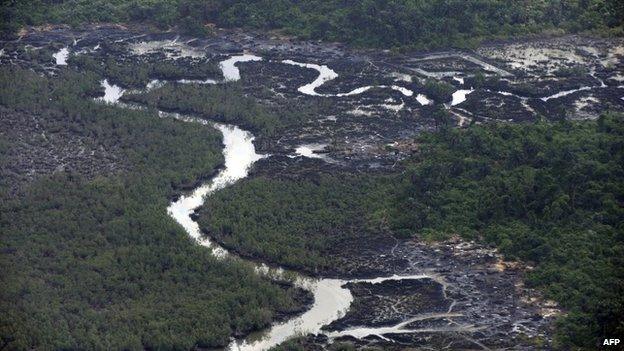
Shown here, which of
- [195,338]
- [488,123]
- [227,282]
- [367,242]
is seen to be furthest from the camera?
[488,123]

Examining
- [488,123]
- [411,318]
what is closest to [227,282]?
[411,318]

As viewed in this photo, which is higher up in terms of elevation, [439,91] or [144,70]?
[439,91]

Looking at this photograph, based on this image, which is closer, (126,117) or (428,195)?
(428,195)

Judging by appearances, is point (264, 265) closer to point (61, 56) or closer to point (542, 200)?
point (542, 200)

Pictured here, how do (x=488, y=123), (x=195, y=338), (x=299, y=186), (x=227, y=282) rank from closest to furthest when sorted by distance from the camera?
(x=195, y=338), (x=227, y=282), (x=299, y=186), (x=488, y=123)

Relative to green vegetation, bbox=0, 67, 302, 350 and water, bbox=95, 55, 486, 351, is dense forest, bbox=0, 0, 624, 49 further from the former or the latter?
green vegetation, bbox=0, 67, 302, 350

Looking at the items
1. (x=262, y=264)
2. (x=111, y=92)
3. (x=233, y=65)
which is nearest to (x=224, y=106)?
(x=233, y=65)

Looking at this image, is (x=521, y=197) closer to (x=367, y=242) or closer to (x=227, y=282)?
(x=367, y=242)
